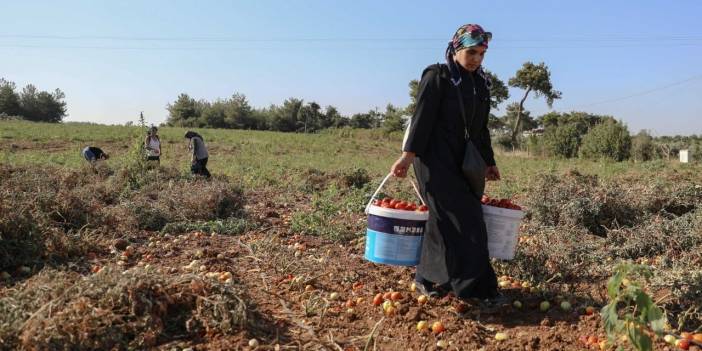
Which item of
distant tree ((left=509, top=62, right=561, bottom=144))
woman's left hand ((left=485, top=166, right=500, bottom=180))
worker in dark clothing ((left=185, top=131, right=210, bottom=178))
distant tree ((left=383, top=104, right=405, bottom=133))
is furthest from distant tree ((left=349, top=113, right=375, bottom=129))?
woman's left hand ((left=485, top=166, right=500, bottom=180))

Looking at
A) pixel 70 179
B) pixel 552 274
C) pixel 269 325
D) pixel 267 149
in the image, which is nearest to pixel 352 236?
pixel 552 274

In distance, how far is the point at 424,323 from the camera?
2.90 metres

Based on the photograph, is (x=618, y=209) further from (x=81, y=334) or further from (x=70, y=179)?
(x=70, y=179)

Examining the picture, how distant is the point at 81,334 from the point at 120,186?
18.9ft

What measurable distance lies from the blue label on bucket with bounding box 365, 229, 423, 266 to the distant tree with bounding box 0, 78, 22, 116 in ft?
216

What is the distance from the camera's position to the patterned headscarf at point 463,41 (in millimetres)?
3186

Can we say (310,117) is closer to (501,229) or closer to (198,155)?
(198,155)

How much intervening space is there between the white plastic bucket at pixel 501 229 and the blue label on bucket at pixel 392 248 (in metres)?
0.46

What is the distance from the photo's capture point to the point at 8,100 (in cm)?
5791

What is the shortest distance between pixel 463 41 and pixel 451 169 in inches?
30.6

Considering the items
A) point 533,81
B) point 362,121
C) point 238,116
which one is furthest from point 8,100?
point 533,81

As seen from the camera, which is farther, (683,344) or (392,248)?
(392,248)

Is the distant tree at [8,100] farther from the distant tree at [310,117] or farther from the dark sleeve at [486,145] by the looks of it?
the dark sleeve at [486,145]

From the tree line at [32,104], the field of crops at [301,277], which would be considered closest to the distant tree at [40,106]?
the tree line at [32,104]
